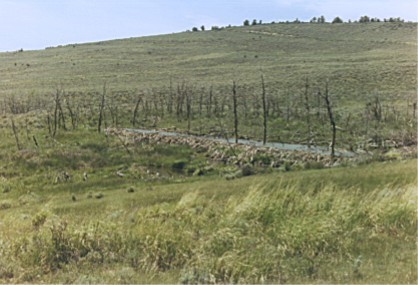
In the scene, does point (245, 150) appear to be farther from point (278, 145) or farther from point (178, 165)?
point (178, 165)

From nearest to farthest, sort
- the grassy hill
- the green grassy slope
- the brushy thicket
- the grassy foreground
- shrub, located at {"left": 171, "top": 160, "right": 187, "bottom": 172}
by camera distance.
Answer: the grassy foreground, the brushy thicket, the grassy hill, shrub, located at {"left": 171, "top": 160, "right": 187, "bottom": 172}, the green grassy slope

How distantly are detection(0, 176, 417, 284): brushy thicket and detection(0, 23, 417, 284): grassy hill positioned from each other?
3 cm

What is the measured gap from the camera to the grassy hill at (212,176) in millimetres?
8875

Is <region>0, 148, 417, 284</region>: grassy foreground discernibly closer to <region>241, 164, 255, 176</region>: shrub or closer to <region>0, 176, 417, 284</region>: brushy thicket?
<region>0, 176, 417, 284</region>: brushy thicket

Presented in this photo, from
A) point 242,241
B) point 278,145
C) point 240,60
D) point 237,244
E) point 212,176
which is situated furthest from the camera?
point 240,60

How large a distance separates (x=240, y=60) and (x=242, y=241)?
78.5 metres

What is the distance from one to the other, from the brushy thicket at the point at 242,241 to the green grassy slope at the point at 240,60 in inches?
1821

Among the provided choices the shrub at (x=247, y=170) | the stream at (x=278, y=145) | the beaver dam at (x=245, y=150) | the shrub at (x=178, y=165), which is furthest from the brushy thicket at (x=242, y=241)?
the stream at (x=278, y=145)

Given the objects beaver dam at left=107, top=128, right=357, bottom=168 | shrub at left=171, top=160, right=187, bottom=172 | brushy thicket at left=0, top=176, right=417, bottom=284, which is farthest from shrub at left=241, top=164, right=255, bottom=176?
brushy thicket at left=0, top=176, right=417, bottom=284

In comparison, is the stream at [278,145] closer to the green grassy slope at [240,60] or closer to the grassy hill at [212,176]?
the grassy hill at [212,176]

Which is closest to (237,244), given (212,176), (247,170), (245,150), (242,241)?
(242,241)

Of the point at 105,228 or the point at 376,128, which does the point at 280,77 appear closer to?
the point at 376,128

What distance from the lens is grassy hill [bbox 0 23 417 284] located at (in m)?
8.88

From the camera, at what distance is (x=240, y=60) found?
85.9 m
